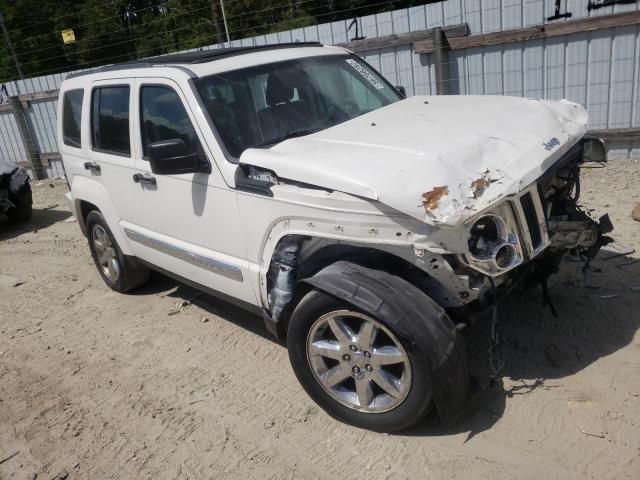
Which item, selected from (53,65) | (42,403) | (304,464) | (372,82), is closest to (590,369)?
(304,464)

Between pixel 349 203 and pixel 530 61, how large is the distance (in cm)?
544

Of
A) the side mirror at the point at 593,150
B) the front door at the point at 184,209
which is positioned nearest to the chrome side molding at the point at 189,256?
the front door at the point at 184,209

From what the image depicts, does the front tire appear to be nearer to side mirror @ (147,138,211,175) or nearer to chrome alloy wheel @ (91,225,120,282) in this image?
side mirror @ (147,138,211,175)

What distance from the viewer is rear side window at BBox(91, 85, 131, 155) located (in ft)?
14.7

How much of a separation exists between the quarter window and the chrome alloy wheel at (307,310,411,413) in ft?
4.81

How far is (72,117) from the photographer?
5352 millimetres

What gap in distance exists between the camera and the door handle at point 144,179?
4.19 metres

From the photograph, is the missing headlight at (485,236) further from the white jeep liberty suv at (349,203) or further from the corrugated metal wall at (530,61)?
the corrugated metal wall at (530,61)

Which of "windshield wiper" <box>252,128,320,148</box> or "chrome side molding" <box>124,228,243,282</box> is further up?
"windshield wiper" <box>252,128,320,148</box>

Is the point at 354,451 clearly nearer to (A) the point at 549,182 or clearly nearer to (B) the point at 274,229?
(B) the point at 274,229

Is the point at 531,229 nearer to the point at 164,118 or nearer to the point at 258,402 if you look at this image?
the point at 258,402

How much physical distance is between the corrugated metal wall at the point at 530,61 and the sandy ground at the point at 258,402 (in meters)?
2.32

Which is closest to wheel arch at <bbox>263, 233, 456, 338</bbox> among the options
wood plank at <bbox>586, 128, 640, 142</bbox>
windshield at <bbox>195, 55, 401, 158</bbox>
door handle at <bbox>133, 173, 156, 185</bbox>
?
windshield at <bbox>195, 55, 401, 158</bbox>

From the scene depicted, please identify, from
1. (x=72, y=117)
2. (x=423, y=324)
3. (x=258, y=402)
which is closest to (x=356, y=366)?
(x=423, y=324)
